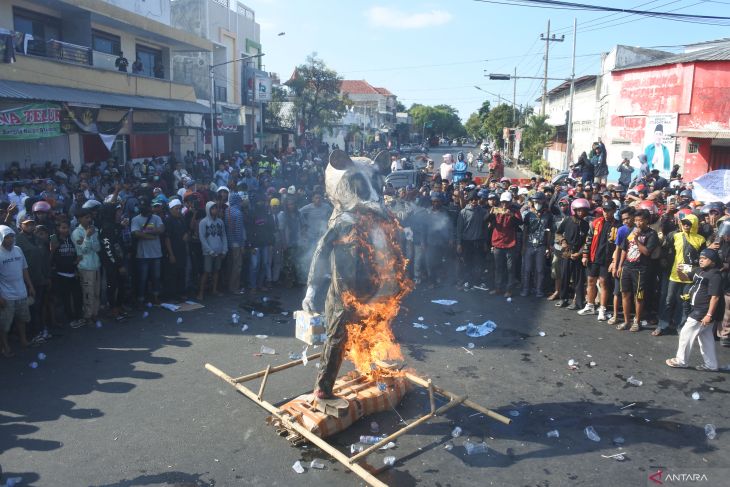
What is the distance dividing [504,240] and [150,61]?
19952mm

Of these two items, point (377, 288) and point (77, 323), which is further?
point (77, 323)

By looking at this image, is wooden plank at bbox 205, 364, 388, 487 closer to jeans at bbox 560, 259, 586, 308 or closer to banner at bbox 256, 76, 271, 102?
jeans at bbox 560, 259, 586, 308

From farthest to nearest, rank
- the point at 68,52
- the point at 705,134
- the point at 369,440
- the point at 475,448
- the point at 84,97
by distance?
the point at 705,134
the point at 68,52
the point at 84,97
the point at 369,440
the point at 475,448

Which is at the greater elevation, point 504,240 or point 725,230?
point 725,230

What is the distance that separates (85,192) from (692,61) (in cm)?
1991

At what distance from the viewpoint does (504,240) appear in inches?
400

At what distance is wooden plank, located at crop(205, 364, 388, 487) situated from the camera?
4.20 m

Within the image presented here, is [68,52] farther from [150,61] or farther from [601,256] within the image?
[601,256]

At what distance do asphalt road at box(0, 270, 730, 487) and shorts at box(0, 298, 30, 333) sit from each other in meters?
0.45

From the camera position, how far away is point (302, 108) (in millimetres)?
37938

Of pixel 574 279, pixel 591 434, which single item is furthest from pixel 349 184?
pixel 574 279

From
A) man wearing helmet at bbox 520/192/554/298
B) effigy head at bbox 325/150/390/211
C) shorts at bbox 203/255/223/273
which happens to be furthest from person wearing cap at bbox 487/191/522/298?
effigy head at bbox 325/150/390/211

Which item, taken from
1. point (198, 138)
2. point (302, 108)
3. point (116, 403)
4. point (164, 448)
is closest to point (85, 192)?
point (116, 403)

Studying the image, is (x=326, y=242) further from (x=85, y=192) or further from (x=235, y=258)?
(x=85, y=192)
